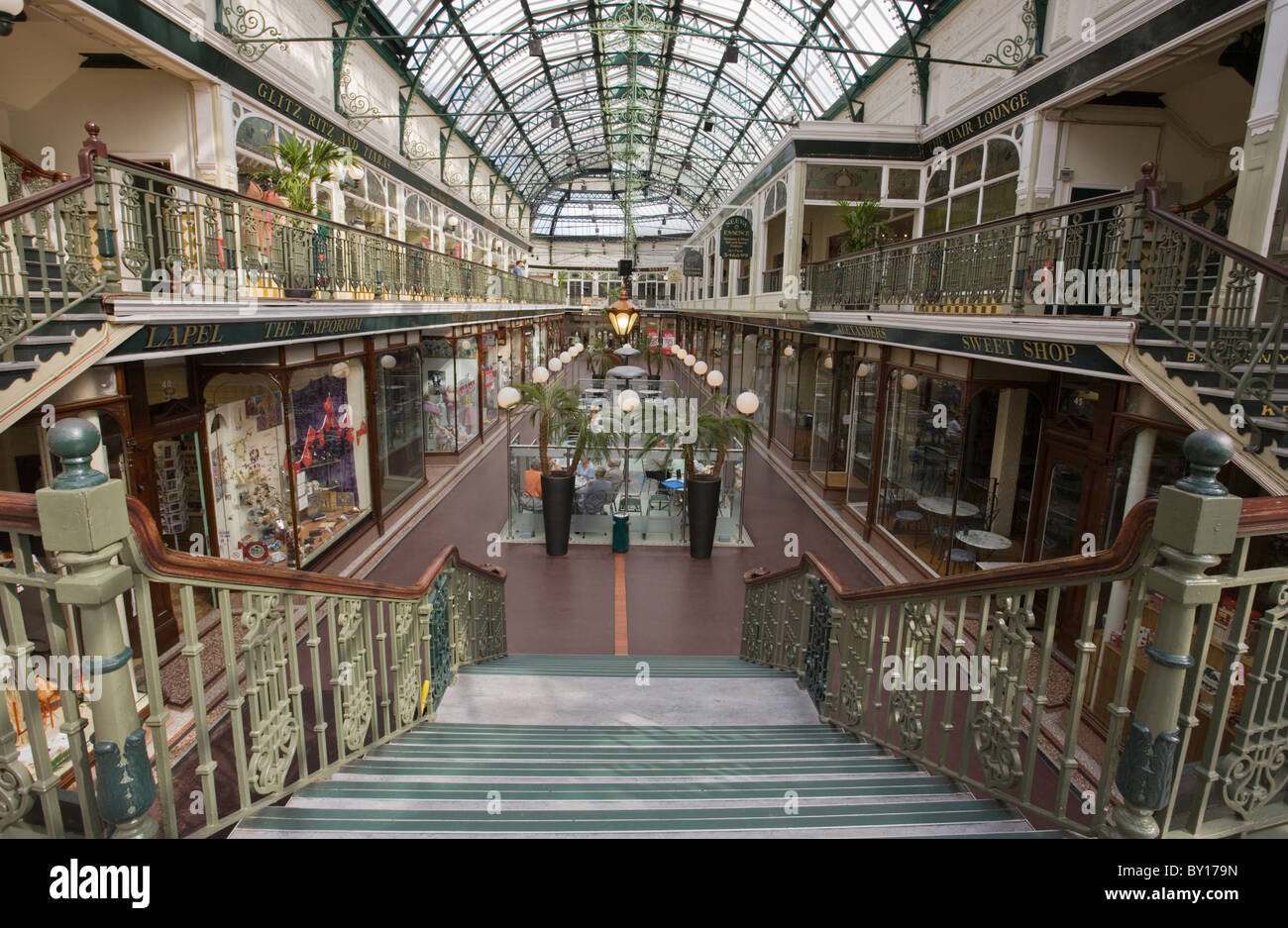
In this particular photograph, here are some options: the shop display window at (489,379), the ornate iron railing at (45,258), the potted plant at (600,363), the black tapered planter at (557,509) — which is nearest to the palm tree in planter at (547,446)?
the black tapered planter at (557,509)

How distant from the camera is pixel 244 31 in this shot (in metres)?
9.38

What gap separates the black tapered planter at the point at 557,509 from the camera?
10359 mm

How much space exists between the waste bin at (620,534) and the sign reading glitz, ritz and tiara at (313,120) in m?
6.76

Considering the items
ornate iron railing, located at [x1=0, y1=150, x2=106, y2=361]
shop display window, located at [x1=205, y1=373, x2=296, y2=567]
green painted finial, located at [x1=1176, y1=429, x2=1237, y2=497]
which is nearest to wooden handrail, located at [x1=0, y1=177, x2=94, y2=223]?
ornate iron railing, located at [x1=0, y1=150, x2=106, y2=361]

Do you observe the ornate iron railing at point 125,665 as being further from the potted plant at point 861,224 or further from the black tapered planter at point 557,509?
the potted plant at point 861,224

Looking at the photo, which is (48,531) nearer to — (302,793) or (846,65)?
(302,793)

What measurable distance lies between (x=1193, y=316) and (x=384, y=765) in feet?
17.8

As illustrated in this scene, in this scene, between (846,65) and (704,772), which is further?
(846,65)

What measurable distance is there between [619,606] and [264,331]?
4955mm

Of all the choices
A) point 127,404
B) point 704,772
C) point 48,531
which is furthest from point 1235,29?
point 127,404

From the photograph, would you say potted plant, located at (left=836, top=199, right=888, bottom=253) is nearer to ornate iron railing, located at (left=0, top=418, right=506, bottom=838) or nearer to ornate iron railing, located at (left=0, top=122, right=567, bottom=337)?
ornate iron railing, located at (left=0, top=122, right=567, bottom=337)

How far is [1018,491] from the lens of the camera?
9211mm

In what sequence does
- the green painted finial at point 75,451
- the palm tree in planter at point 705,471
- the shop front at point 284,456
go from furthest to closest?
the palm tree in planter at point 705,471
the shop front at point 284,456
the green painted finial at point 75,451

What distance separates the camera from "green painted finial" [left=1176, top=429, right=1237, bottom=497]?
1825 millimetres
